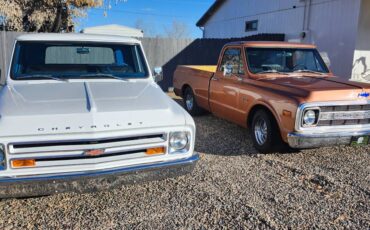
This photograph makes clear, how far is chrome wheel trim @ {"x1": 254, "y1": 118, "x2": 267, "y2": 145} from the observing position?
5.41 m

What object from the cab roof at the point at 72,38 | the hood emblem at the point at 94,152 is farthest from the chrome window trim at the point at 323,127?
the hood emblem at the point at 94,152

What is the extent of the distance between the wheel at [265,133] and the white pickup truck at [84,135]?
79.0 inches

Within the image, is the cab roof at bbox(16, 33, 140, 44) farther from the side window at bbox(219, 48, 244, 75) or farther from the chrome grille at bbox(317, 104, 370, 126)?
the chrome grille at bbox(317, 104, 370, 126)

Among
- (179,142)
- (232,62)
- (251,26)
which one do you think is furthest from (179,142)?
(251,26)

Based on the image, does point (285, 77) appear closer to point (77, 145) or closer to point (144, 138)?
point (144, 138)

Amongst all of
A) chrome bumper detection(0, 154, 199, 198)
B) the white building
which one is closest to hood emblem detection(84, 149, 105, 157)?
chrome bumper detection(0, 154, 199, 198)

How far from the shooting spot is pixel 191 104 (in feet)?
27.4

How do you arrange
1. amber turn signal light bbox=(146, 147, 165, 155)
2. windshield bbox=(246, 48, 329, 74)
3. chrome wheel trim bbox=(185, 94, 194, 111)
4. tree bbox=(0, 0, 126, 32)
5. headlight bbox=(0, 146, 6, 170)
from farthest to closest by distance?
tree bbox=(0, 0, 126, 32), chrome wheel trim bbox=(185, 94, 194, 111), windshield bbox=(246, 48, 329, 74), amber turn signal light bbox=(146, 147, 165, 155), headlight bbox=(0, 146, 6, 170)

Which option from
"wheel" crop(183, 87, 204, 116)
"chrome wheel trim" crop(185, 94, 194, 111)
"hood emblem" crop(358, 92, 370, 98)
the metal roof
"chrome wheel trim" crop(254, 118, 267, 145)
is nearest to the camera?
"hood emblem" crop(358, 92, 370, 98)

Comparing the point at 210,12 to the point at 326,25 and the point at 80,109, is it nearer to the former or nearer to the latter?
the point at 326,25

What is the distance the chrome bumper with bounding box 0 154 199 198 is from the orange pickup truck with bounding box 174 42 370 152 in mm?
2089

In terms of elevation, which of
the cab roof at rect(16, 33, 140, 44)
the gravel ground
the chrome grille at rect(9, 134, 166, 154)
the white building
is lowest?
the gravel ground

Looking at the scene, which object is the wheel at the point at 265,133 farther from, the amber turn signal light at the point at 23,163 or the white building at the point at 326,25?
the white building at the point at 326,25

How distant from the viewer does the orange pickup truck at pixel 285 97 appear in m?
4.69
